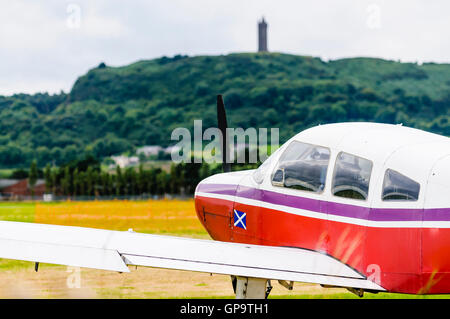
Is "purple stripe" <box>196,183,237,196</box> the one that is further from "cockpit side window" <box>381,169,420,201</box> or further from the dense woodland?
the dense woodland

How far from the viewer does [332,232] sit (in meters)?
6.33

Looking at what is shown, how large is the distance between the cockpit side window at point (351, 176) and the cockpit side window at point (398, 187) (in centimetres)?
22

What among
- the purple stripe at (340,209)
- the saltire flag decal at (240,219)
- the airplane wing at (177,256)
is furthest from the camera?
the saltire flag decal at (240,219)

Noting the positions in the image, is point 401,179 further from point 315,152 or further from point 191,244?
point 191,244

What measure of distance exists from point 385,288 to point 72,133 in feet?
657

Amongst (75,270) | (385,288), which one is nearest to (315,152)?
(385,288)

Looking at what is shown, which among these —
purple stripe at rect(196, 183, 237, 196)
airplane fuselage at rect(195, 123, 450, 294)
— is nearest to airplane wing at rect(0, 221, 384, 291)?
airplane fuselage at rect(195, 123, 450, 294)

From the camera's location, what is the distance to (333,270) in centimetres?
620

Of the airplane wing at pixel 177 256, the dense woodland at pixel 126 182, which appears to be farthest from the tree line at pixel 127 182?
the airplane wing at pixel 177 256

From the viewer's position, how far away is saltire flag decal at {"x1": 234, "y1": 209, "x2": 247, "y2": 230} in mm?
7820

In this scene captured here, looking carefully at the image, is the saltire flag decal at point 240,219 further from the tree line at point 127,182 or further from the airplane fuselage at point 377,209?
the tree line at point 127,182

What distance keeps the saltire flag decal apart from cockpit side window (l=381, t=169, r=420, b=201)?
240cm

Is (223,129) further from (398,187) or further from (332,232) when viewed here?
(398,187)

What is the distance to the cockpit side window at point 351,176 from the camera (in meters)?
6.07
